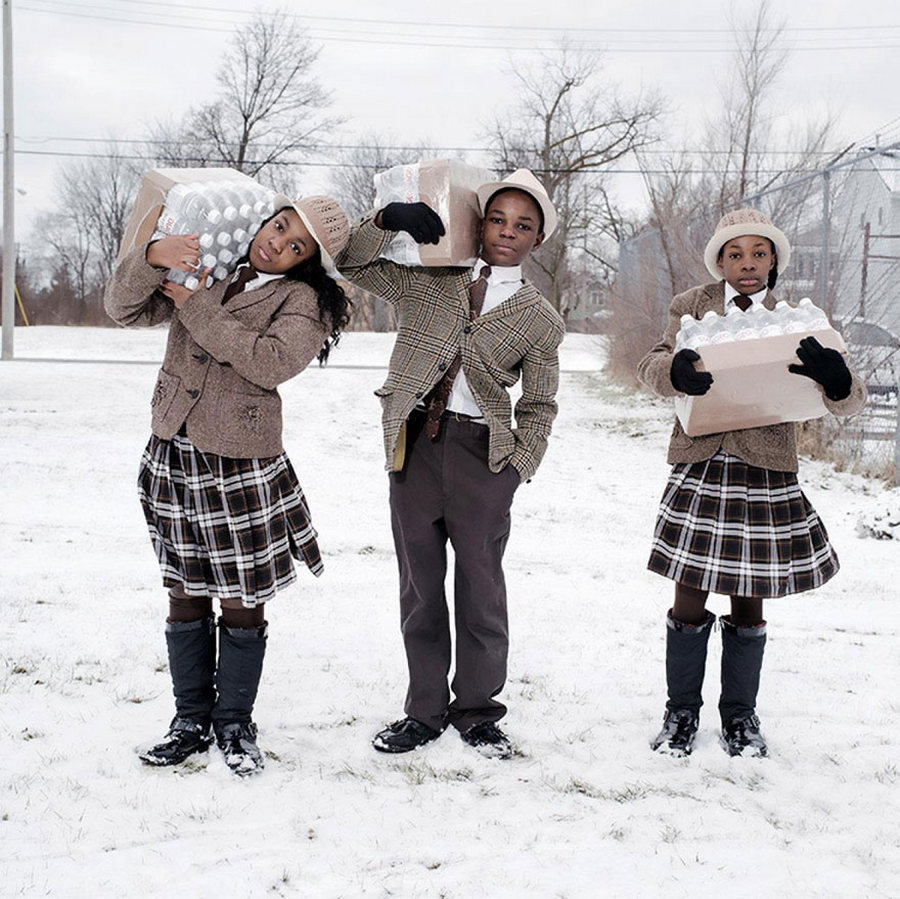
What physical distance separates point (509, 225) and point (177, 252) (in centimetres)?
100

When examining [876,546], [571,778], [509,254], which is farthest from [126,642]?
[876,546]

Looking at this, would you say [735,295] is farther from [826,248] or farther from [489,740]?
[826,248]

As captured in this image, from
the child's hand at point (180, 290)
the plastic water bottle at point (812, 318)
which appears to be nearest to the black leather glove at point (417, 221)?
the child's hand at point (180, 290)

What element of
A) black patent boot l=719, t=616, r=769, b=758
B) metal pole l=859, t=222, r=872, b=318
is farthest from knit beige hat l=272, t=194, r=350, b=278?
metal pole l=859, t=222, r=872, b=318

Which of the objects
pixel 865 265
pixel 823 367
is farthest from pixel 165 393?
pixel 865 265

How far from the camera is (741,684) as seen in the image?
314 cm

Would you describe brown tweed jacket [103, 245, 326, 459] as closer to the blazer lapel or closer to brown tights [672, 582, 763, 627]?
the blazer lapel

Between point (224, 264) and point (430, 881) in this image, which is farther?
point (224, 264)

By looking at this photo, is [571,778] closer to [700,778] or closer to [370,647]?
[700,778]

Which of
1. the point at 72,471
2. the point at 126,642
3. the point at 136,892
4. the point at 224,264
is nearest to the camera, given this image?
the point at 136,892

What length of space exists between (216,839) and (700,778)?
1421mm

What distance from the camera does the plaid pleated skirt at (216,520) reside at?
284 centimetres

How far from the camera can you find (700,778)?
292cm

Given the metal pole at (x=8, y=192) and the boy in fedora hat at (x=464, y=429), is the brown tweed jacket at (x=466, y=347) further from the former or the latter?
the metal pole at (x=8, y=192)
